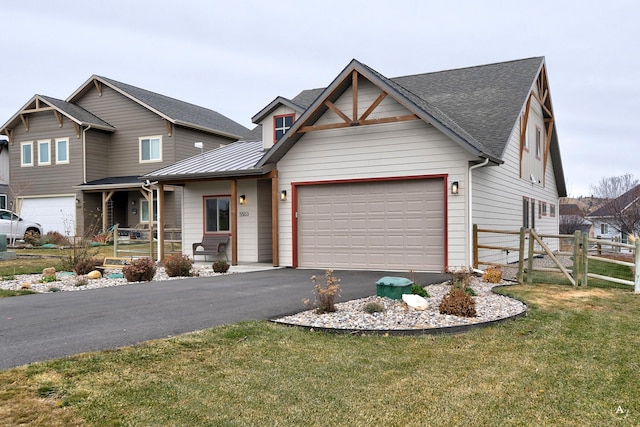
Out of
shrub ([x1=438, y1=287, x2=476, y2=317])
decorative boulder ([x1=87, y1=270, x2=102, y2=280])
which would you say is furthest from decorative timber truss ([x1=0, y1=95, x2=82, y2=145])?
shrub ([x1=438, y1=287, x2=476, y2=317])

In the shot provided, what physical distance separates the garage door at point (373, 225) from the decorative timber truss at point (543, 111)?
5660mm

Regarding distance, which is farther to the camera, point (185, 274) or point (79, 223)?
point (79, 223)

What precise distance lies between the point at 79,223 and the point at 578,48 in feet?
80.9

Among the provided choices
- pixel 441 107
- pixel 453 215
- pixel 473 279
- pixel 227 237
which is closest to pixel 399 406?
pixel 473 279

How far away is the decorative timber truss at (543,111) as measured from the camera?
16.6 meters

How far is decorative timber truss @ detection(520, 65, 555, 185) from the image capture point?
54.4 feet

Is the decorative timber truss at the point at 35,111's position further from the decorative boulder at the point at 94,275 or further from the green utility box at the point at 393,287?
the green utility box at the point at 393,287

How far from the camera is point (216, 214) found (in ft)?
53.9

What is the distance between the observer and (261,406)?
3887 mm

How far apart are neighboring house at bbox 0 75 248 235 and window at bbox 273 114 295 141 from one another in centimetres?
996

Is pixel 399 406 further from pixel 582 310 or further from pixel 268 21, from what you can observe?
pixel 268 21

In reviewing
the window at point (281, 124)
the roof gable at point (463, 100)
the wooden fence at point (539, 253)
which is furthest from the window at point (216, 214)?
the wooden fence at point (539, 253)

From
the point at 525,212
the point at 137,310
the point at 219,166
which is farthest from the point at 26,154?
the point at 525,212

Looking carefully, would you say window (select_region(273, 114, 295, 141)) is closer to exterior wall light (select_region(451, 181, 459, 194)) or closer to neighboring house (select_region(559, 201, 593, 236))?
exterior wall light (select_region(451, 181, 459, 194))
